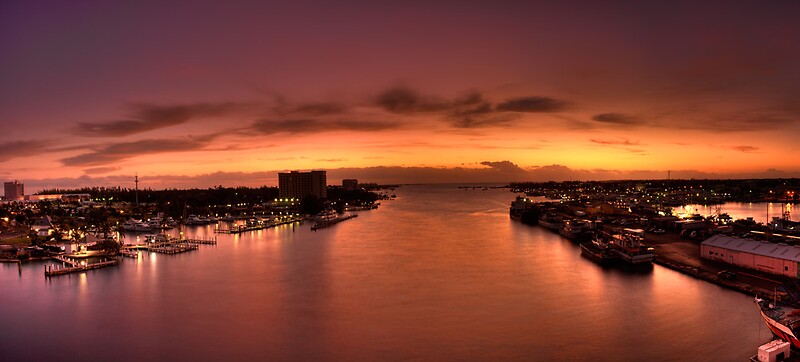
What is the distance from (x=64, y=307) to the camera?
10727 mm

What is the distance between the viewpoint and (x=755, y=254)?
11.3 meters

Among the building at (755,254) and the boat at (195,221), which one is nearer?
the building at (755,254)

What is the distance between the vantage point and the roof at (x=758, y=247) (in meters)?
10.7

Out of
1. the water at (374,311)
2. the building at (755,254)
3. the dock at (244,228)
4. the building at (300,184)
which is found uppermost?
the building at (300,184)

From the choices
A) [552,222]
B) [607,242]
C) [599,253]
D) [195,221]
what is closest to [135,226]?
[195,221]

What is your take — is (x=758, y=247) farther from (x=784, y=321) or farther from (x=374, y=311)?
(x=374, y=311)

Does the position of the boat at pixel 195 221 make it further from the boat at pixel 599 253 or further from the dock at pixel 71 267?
the boat at pixel 599 253

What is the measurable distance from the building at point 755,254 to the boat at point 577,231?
21.5 ft

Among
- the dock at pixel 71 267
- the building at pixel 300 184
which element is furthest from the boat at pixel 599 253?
the building at pixel 300 184

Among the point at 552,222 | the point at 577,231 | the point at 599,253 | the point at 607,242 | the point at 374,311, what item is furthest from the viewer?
the point at 552,222

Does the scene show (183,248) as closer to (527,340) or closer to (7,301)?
(7,301)

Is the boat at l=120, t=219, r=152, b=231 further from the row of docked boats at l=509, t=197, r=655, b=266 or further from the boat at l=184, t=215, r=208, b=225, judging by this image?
the row of docked boats at l=509, t=197, r=655, b=266

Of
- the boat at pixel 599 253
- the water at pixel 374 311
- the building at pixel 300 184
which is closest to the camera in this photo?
the water at pixel 374 311

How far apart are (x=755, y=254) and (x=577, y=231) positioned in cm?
891
